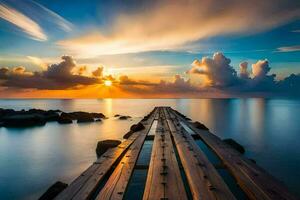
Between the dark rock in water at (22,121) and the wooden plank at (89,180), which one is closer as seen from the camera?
the wooden plank at (89,180)

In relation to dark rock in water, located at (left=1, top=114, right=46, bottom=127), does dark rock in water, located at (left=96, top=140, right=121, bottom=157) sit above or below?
above

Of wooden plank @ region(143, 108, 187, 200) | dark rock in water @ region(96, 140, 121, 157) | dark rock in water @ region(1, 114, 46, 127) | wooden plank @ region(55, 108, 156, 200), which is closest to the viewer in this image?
wooden plank @ region(143, 108, 187, 200)

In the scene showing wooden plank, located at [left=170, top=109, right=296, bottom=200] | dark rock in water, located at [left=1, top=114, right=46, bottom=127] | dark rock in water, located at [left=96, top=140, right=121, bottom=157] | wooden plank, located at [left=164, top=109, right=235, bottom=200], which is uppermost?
wooden plank, located at [left=164, top=109, right=235, bottom=200]

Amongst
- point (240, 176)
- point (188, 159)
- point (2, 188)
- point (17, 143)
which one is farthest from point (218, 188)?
point (17, 143)

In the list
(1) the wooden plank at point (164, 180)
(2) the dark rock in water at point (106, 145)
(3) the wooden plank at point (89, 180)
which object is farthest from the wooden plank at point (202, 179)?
(2) the dark rock in water at point (106, 145)

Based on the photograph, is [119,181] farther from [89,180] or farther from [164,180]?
[164,180]

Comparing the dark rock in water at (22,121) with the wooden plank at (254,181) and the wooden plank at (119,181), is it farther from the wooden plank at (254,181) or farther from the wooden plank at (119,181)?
the wooden plank at (254,181)

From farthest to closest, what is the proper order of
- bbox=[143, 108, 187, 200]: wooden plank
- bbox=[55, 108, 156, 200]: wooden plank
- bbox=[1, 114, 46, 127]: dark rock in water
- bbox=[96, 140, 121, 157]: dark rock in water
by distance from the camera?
1. bbox=[1, 114, 46, 127]: dark rock in water
2. bbox=[96, 140, 121, 157]: dark rock in water
3. bbox=[55, 108, 156, 200]: wooden plank
4. bbox=[143, 108, 187, 200]: wooden plank

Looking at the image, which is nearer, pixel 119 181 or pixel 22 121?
pixel 119 181

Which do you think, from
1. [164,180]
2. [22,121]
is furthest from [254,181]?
[22,121]

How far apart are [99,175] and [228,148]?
221 inches

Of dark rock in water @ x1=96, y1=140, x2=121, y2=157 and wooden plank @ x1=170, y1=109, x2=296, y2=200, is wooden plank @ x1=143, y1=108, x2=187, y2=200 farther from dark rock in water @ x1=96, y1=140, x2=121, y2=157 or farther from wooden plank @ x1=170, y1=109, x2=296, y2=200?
dark rock in water @ x1=96, y1=140, x2=121, y2=157

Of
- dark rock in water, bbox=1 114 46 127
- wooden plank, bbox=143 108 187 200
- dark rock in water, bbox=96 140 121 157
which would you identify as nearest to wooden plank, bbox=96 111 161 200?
wooden plank, bbox=143 108 187 200

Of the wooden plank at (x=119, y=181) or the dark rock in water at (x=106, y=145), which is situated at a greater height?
the wooden plank at (x=119, y=181)
